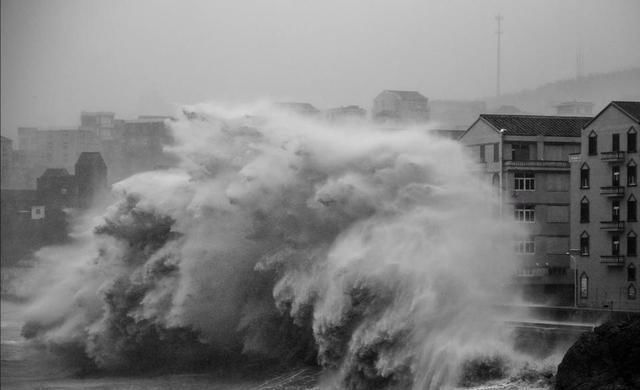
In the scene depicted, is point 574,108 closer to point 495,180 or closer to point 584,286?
point 495,180

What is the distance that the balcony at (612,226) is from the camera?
28605 millimetres

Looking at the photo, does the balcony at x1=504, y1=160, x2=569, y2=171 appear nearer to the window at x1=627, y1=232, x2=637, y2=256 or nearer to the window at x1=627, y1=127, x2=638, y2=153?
the window at x1=627, y1=127, x2=638, y2=153

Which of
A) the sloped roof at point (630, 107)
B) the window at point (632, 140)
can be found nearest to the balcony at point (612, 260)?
the window at point (632, 140)

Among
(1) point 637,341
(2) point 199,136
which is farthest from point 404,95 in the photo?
(1) point 637,341

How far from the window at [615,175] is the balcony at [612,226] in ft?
2.77

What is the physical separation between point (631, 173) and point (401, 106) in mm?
14871

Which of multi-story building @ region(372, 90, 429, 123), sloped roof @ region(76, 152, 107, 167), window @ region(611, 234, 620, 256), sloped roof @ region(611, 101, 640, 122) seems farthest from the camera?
sloped roof @ region(76, 152, 107, 167)

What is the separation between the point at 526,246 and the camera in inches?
1222

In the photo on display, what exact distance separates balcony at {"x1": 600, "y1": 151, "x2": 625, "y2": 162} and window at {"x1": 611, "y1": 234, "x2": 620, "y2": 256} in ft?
5.54

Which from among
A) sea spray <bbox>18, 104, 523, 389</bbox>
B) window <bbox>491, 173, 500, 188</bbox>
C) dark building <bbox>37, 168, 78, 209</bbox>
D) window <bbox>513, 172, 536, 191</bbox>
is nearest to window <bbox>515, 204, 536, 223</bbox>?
window <bbox>513, 172, 536, 191</bbox>

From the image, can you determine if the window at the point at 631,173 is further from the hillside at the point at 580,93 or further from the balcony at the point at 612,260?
the hillside at the point at 580,93

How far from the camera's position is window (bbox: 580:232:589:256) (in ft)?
97.5

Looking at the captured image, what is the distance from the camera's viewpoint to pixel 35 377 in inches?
1371

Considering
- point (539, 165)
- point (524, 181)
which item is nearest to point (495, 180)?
point (524, 181)
